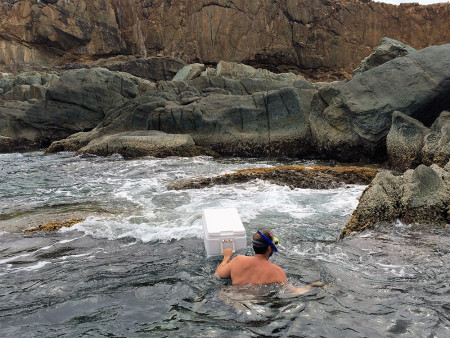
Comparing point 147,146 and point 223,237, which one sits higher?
point 147,146

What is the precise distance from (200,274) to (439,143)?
8.27 metres

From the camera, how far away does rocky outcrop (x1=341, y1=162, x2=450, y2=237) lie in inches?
254

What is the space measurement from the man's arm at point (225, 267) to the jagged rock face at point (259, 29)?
4741 centimetres

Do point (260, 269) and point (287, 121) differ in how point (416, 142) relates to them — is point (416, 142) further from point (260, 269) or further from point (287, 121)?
point (260, 269)

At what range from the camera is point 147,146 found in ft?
54.1

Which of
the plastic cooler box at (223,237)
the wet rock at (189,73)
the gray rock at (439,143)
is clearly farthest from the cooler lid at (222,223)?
the wet rock at (189,73)

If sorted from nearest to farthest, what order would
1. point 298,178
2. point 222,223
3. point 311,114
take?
point 222,223
point 298,178
point 311,114

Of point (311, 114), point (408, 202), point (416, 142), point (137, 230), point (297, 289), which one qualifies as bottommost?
point (297, 289)

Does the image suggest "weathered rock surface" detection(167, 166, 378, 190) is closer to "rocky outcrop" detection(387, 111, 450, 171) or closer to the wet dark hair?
"rocky outcrop" detection(387, 111, 450, 171)

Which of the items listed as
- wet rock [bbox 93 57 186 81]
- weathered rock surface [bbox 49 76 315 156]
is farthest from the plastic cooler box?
wet rock [bbox 93 57 186 81]

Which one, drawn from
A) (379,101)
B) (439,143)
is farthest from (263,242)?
(379,101)

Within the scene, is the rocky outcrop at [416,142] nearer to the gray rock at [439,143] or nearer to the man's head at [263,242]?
the gray rock at [439,143]

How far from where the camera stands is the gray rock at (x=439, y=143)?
406 inches

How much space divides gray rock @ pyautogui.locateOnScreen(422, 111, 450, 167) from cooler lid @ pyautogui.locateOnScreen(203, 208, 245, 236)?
6.90 metres
